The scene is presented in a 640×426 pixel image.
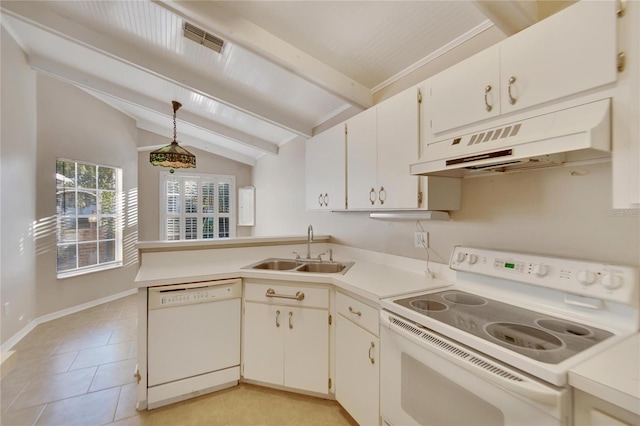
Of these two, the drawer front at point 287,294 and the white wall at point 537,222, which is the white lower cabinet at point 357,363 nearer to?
the drawer front at point 287,294

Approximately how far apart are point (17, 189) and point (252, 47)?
3.25 meters

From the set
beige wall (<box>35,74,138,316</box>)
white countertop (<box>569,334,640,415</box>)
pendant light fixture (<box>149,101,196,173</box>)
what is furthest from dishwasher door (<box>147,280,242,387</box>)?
beige wall (<box>35,74,138,316</box>)

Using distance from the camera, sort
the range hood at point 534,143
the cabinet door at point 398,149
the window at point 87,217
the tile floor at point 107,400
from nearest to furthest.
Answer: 1. the range hood at point 534,143
2. the cabinet door at point 398,149
3. the tile floor at point 107,400
4. the window at point 87,217

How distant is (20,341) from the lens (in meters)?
2.93

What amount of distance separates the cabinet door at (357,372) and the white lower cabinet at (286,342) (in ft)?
0.44

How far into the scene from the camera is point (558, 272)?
1.23 metres

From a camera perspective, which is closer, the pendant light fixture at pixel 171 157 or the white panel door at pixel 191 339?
the white panel door at pixel 191 339

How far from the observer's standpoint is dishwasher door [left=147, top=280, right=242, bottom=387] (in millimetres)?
1863

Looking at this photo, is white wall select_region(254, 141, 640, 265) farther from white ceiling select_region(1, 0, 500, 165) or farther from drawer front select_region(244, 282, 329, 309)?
white ceiling select_region(1, 0, 500, 165)

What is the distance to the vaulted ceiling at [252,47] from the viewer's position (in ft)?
5.56

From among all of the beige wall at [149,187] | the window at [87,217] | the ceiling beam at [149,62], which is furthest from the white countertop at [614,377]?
the beige wall at [149,187]

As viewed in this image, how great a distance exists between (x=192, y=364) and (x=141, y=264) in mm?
893

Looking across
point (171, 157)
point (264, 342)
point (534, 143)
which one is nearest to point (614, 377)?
point (534, 143)

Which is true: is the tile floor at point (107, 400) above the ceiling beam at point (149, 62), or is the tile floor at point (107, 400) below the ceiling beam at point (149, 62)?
below
